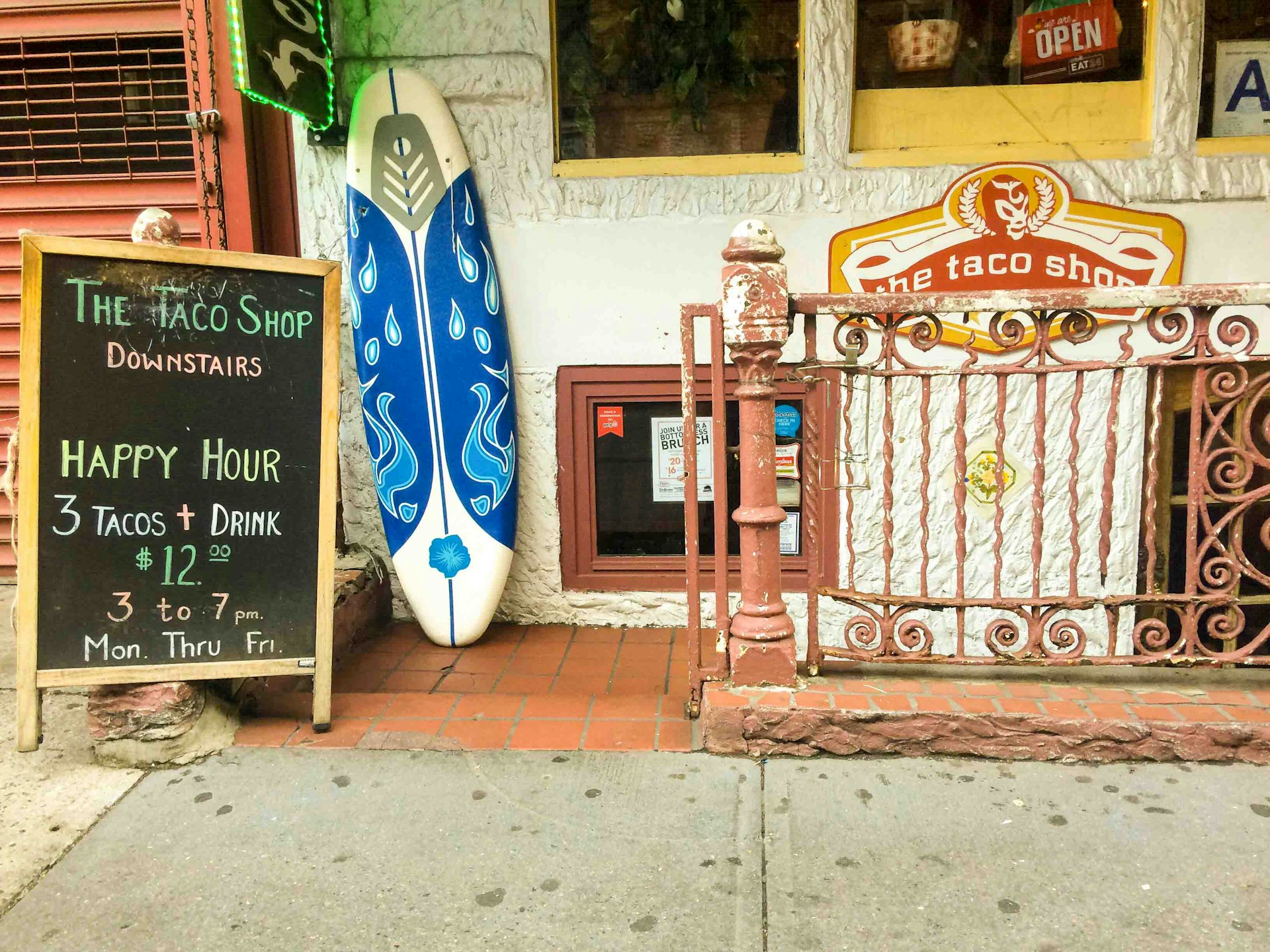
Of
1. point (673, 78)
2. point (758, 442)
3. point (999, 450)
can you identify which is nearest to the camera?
point (999, 450)

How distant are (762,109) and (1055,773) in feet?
9.60

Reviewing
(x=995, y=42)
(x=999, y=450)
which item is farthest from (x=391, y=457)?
(x=995, y=42)

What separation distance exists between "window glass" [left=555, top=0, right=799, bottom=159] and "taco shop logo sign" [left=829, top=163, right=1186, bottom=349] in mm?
611

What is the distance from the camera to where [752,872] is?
2207 millimetres

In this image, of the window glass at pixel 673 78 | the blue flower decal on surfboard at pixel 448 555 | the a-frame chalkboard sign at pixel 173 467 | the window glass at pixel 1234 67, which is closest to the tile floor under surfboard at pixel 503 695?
the a-frame chalkboard sign at pixel 173 467

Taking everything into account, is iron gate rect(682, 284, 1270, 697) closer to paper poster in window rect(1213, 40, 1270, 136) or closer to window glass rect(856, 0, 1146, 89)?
paper poster in window rect(1213, 40, 1270, 136)

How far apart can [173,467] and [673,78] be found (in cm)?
272

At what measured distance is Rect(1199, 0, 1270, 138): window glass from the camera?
12.7ft

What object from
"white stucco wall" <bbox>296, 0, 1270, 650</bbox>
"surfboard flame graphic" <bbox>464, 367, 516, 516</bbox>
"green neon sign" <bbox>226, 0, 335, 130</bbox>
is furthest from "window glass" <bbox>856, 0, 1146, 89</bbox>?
"green neon sign" <bbox>226, 0, 335, 130</bbox>

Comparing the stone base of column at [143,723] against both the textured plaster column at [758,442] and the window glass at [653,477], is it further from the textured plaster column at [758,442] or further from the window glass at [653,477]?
the window glass at [653,477]

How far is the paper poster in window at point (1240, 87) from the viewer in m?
3.87

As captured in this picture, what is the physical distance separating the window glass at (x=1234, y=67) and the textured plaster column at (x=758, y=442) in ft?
8.16

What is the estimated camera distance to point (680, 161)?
397 cm

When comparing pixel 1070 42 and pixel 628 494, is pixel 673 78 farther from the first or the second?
pixel 628 494
